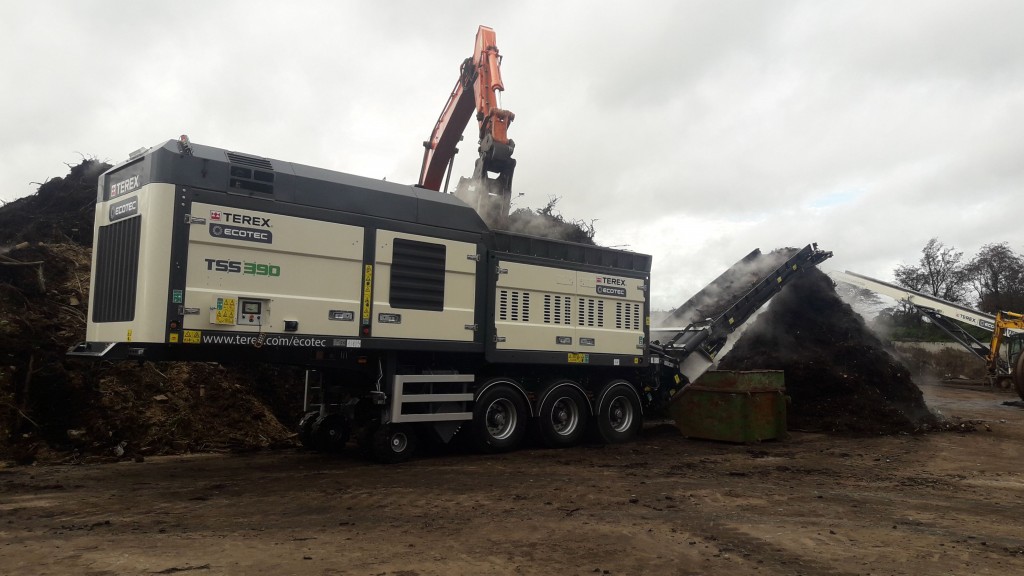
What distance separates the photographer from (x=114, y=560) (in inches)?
179

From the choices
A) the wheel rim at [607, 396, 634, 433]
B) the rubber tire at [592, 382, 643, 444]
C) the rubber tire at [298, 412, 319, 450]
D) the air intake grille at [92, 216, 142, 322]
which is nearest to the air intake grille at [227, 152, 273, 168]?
the air intake grille at [92, 216, 142, 322]

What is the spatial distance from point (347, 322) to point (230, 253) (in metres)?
1.54

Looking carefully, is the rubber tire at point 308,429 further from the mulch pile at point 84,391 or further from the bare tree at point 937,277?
the bare tree at point 937,277

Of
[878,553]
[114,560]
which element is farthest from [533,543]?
[114,560]

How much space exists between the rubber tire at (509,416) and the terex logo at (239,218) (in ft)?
11.9

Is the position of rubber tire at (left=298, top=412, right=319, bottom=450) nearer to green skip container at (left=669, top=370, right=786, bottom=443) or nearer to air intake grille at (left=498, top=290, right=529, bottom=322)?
air intake grille at (left=498, top=290, right=529, bottom=322)

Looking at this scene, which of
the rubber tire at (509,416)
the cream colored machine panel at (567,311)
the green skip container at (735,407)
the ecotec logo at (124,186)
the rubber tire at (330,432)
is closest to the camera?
the ecotec logo at (124,186)

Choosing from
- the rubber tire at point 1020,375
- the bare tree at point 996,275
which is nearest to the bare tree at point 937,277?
the bare tree at point 996,275

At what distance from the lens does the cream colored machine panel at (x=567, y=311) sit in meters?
10.0

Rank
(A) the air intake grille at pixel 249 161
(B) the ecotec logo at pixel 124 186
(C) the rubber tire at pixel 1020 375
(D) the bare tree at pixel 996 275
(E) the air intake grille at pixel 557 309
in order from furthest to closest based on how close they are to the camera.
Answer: (D) the bare tree at pixel 996 275 < (C) the rubber tire at pixel 1020 375 < (E) the air intake grille at pixel 557 309 < (A) the air intake grille at pixel 249 161 < (B) the ecotec logo at pixel 124 186

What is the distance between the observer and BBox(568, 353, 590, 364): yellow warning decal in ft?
35.1

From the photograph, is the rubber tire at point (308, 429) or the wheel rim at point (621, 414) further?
the wheel rim at point (621, 414)

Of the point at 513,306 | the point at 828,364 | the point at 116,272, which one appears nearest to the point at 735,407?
the point at 828,364

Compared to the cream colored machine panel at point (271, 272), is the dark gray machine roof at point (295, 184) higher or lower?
higher
